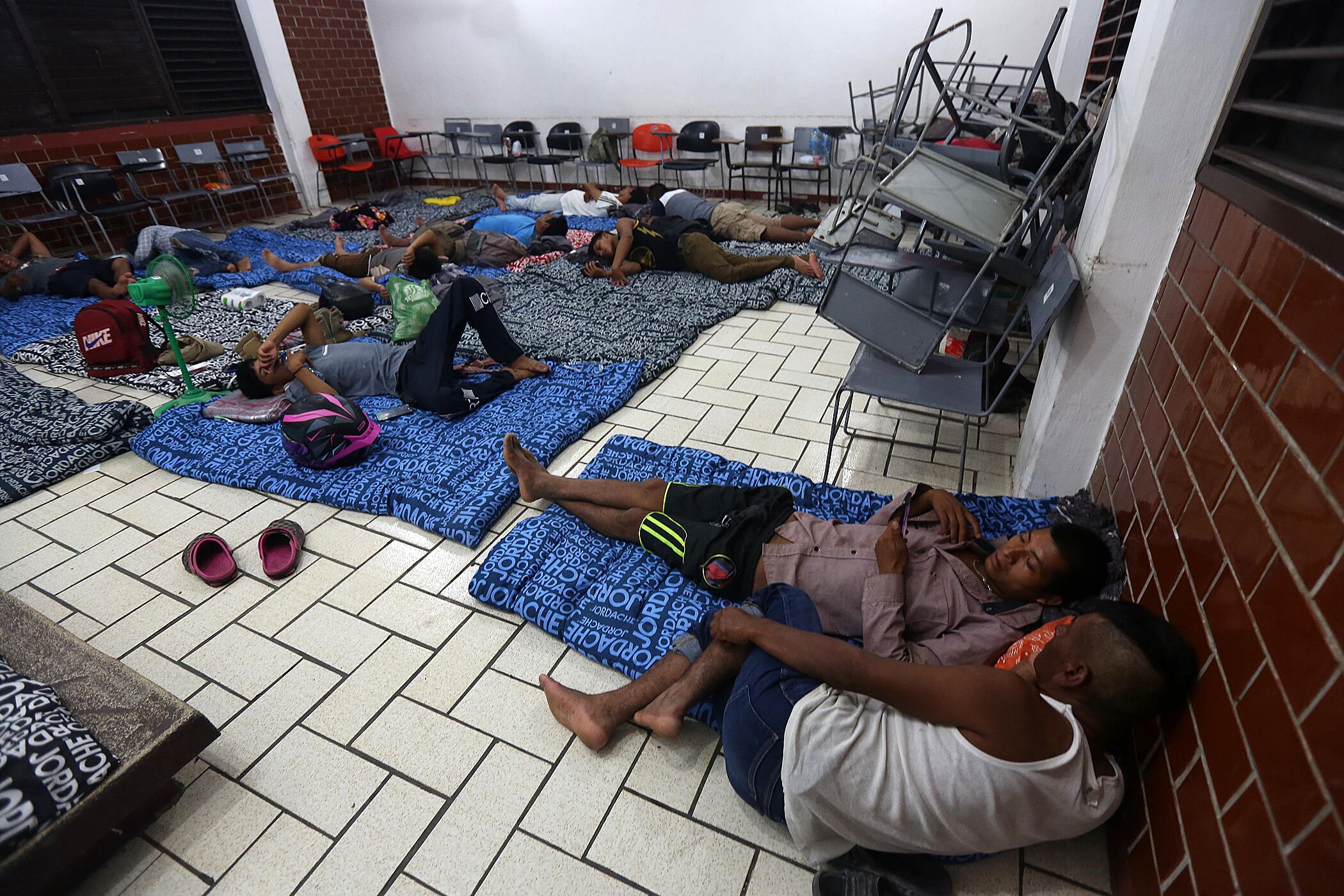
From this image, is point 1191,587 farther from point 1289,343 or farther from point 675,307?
point 675,307

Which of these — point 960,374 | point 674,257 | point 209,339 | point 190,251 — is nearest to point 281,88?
point 190,251

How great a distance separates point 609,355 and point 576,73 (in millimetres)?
5703

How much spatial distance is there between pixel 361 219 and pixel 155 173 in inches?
89.2

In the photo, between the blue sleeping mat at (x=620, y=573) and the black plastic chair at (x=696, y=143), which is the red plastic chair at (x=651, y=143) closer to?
the black plastic chair at (x=696, y=143)

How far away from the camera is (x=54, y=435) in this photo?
113 inches

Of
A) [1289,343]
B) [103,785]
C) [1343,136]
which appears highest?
[1343,136]

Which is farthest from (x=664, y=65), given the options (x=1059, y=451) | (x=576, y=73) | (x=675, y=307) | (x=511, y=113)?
(x=1059, y=451)

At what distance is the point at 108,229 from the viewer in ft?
20.8

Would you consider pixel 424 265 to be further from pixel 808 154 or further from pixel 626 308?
pixel 808 154

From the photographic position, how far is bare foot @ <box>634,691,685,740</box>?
1.50m

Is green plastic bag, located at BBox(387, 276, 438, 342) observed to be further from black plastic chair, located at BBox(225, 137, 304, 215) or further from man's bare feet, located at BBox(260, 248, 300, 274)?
black plastic chair, located at BBox(225, 137, 304, 215)

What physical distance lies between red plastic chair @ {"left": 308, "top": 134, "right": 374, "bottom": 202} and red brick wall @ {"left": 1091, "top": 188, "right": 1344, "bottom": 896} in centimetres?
866

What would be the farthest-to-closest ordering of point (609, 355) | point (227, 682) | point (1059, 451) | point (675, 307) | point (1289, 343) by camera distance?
point (675, 307) → point (609, 355) → point (1059, 451) → point (227, 682) → point (1289, 343)

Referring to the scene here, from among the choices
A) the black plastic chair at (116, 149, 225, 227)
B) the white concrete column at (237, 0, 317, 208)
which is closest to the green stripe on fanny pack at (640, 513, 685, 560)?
the black plastic chair at (116, 149, 225, 227)
